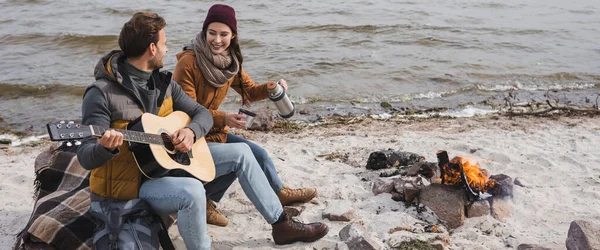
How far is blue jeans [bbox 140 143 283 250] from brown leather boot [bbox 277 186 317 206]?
60 centimetres

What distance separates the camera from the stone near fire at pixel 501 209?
4.59 m

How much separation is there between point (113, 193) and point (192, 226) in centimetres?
53

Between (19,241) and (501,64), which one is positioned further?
(501,64)

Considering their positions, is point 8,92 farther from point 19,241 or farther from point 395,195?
point 395,195

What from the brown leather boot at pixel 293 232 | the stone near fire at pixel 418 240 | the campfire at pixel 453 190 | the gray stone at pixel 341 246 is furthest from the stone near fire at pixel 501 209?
the brown leather boot at pixel 293 232

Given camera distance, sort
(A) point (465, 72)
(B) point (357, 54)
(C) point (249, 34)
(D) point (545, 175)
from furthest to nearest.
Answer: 1. (C) point (249, 34)
2. (B) point (357, 54)
3. (A) point (465, 72)
4. (D) point (545, 175)

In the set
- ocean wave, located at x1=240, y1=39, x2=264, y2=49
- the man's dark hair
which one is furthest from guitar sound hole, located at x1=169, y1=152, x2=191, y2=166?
ocean wave, located at x1=240, y1=39, x2=264, y2=49

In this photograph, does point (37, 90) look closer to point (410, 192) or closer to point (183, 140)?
point (183, 140)

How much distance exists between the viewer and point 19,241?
378 cm

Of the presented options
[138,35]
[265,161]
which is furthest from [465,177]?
[138,35]

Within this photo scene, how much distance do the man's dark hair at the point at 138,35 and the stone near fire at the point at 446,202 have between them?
2518mm

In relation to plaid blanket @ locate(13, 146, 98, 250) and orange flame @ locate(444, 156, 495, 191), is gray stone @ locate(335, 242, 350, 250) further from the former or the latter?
plaid blanket @ locate(13, 146, 98, 250)

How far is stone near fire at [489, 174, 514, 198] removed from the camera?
186 inches

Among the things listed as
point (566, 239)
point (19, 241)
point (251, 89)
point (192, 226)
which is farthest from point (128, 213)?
point (566, 239)
